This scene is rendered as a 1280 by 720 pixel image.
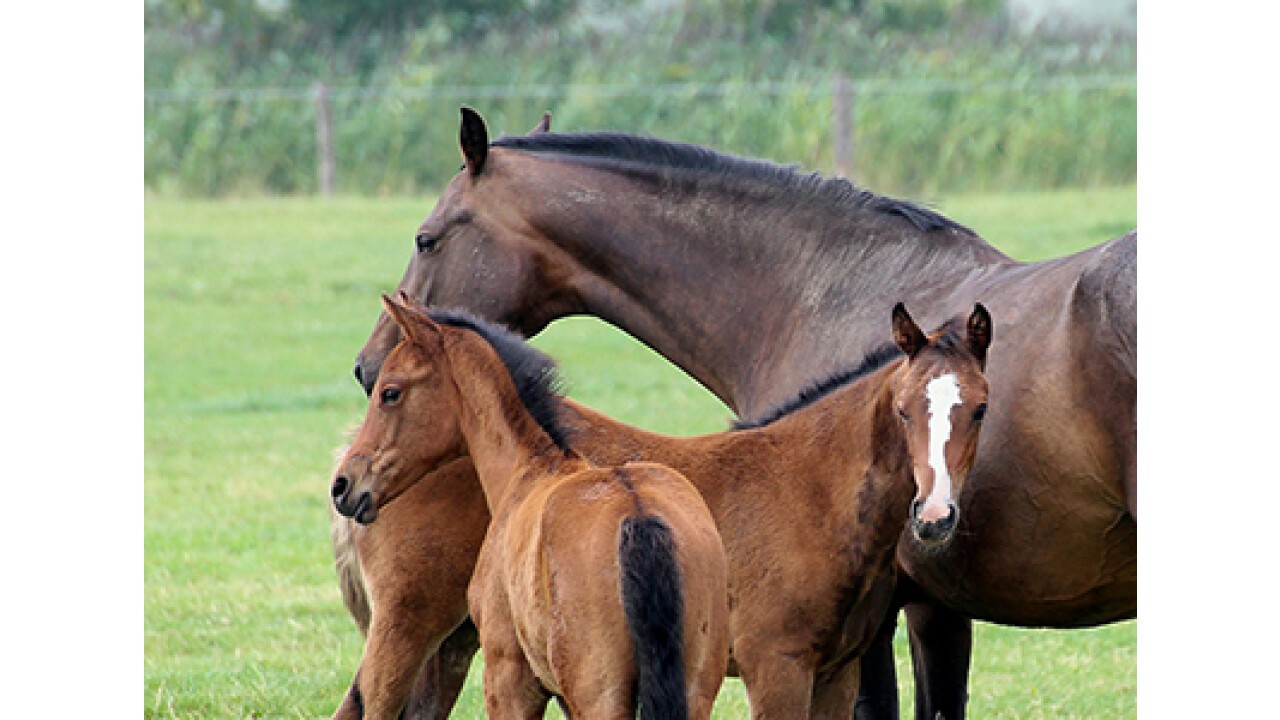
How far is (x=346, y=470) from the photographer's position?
14.8ft

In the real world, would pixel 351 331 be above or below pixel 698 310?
below

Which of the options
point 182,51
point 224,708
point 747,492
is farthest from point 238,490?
point 182,51

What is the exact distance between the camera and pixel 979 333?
13.8 feet

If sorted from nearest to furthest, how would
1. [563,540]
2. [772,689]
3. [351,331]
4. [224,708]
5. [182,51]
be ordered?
1. [563,540]
2. [772,689]
3. [224,708]
4. [351,331]
5. [182,51]

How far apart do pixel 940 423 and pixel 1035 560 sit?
27.4 inches

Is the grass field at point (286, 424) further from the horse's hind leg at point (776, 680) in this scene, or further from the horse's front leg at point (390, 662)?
the horse's hind leg at point (776, 680)

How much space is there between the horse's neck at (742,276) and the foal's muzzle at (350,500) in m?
1.25

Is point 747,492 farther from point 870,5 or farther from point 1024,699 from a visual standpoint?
point 870,5

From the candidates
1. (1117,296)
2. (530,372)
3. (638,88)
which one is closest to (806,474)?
(530,372)

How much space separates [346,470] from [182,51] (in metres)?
17.6

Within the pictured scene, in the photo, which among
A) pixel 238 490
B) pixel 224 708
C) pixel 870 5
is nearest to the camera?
pixel 224 708

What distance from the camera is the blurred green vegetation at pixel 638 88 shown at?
697 inches

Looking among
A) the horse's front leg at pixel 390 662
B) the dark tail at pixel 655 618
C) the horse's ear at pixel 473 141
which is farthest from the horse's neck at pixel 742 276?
the dark tail at pixel 655 618

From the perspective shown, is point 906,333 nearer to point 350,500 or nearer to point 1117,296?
point 1117,296
